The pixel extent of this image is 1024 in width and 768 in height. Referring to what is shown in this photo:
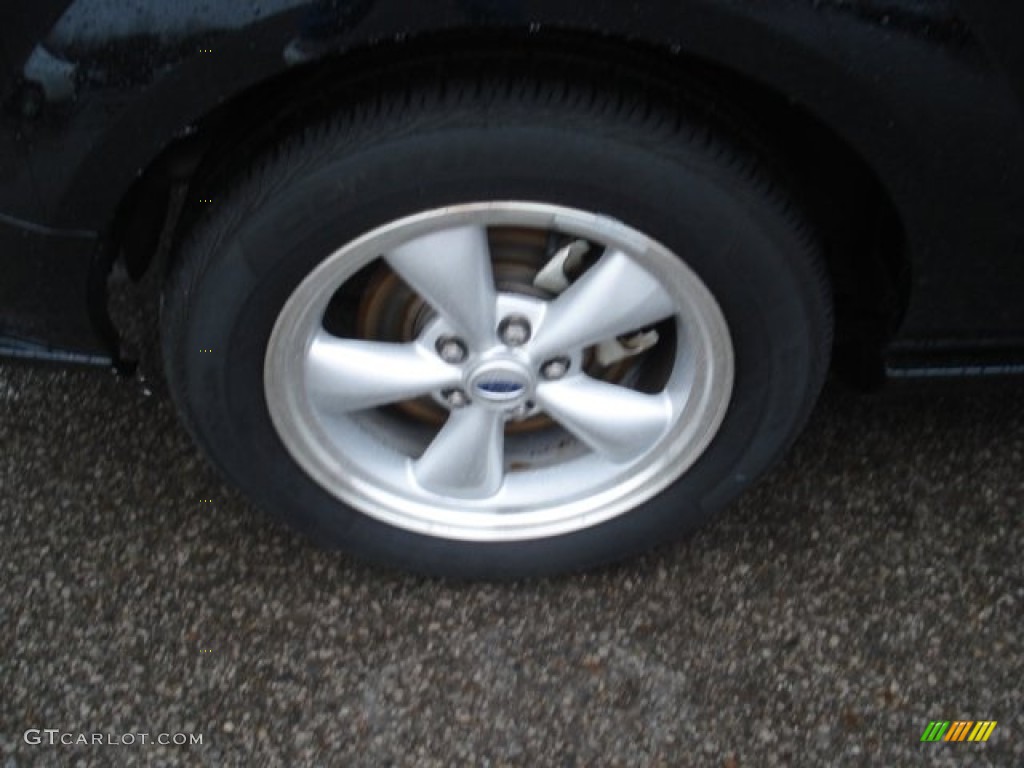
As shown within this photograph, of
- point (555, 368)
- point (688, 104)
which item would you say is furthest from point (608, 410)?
point (688, 104)

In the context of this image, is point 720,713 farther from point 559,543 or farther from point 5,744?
point 5,744

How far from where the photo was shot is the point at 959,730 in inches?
81.4

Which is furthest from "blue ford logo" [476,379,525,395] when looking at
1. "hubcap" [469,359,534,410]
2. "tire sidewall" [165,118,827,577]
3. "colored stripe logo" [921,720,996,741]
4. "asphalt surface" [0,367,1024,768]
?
"colored stripe logo" [921,720,996,741]

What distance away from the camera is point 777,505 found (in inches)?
94.9

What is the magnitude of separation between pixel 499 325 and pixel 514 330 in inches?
1.0

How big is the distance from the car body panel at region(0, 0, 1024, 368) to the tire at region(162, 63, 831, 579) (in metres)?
0.14

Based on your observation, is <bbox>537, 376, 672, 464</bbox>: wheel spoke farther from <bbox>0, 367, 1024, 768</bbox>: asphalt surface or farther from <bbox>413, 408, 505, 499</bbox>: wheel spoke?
<bbox>0, 367, 1024, 768</bbox>: asphalt surface

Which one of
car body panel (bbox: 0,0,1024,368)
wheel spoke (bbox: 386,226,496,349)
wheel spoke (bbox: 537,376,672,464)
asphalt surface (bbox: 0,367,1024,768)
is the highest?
car body panel (bbox: 0,0,1024,368)

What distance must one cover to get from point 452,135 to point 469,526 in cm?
78

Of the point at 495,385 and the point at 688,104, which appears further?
the point at 495,385

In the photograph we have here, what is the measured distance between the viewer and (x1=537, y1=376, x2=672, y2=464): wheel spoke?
2066 millimetres

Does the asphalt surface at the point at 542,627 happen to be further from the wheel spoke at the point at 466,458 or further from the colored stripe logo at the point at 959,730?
the wheel spoke at the point at 466,458

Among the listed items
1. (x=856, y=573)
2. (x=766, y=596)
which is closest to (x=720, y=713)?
(x=766, y=596)

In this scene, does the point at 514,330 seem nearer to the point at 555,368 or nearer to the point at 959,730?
the point at 555,368
